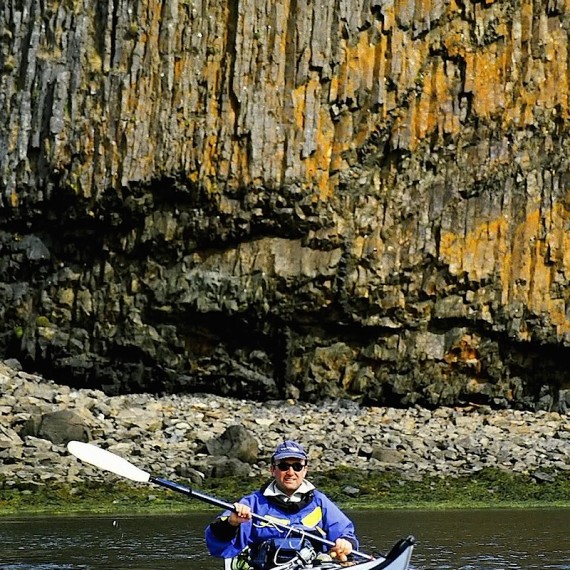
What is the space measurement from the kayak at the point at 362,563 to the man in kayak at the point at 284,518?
0.26 feet

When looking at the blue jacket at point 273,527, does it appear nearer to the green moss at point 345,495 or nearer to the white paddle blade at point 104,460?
the white paddle blade at point 104,460

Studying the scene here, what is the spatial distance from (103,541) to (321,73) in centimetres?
1532

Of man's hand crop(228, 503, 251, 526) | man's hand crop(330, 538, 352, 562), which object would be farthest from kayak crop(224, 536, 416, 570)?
man's hand crop(228, 503, 251, 526)

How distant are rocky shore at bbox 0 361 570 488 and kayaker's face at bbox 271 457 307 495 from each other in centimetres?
1182

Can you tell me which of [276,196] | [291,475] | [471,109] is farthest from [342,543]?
[471,109]

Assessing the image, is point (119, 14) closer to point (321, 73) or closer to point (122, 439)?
point (321, 73)

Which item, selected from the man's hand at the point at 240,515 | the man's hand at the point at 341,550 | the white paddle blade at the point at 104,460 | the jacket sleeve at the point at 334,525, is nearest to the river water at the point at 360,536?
the white paddle blade at the point at 104,460

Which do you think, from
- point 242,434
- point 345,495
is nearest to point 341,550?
point 345,495

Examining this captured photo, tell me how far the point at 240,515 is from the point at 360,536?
6.73 meters

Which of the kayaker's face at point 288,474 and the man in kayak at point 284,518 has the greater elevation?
the kayaker's face at point 288,474

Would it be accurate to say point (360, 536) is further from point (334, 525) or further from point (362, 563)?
point (362, 563)

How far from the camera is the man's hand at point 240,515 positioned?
29.6 ft

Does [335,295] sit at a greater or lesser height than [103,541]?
greater

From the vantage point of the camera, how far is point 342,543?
938cm
